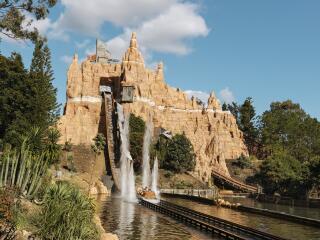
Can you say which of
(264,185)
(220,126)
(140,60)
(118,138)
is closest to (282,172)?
(264,185)

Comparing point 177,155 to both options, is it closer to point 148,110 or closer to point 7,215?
point 148,110

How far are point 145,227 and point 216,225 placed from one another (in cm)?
490

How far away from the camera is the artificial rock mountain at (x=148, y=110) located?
293 ft

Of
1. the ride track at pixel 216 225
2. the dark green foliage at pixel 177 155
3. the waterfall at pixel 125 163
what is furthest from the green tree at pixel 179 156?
the ride track at pixel 216 225

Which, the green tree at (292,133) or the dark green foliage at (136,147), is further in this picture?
the green tree at (292,133)

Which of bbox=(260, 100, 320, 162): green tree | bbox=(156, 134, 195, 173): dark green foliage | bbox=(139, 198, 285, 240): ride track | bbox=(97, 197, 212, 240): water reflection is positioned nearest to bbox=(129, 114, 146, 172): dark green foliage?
bbox=(156, 134, 195, 173): dark green foliage

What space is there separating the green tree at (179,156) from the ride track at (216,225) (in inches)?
1706

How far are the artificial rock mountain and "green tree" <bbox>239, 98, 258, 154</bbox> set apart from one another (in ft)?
30.0

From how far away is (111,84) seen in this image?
102 meters

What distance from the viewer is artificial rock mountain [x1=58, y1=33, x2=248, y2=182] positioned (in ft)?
293

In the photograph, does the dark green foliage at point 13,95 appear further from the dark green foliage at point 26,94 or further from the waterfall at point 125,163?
the waterfall at point 125,163

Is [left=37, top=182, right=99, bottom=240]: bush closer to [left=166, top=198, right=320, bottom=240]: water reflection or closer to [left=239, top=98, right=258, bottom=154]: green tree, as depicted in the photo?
[left=166, top=198, right=320, bottom=240]: water reflection

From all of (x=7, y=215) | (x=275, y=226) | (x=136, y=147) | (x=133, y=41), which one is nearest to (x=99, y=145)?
(x=136, y=147)

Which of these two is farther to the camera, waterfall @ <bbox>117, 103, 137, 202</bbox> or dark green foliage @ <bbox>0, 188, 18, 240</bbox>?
waterfall @ <bbox>117, 103, 137, 202</bbox>
